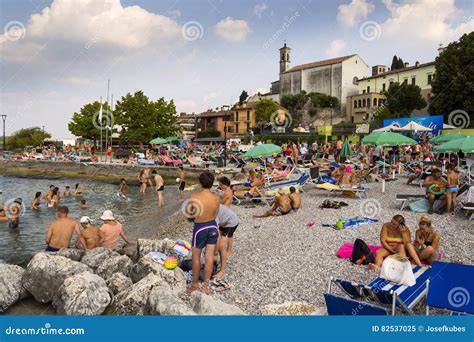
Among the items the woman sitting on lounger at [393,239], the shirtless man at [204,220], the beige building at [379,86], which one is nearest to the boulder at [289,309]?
the shirtless man at [204,220]

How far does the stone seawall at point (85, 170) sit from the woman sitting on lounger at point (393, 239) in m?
21.5

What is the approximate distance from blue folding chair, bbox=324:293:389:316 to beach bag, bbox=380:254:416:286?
0.97 meters

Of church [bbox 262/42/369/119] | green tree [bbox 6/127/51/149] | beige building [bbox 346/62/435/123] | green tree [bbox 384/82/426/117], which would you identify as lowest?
green tree [bbox 6/127/51/149]

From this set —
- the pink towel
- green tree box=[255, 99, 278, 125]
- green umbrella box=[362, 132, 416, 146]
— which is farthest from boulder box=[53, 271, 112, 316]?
green tree box=[255, 99, 278, 125]

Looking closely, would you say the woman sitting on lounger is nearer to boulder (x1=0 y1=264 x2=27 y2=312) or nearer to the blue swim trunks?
the blue swim trunks

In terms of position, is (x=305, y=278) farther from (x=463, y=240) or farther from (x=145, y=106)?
(x=145, y=106)

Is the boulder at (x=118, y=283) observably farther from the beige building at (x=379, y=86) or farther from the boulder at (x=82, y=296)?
the beige building at (x=379, y=86)

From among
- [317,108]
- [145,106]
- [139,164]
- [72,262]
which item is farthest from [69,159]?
[317,108]

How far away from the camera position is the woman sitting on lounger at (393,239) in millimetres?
6125

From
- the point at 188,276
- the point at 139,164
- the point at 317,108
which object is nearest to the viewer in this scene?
the point at 188,276

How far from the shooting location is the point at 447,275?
439cm

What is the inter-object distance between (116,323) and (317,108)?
2646 inches

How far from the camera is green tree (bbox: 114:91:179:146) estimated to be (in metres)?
49.3

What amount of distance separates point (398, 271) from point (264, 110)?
6395cm
